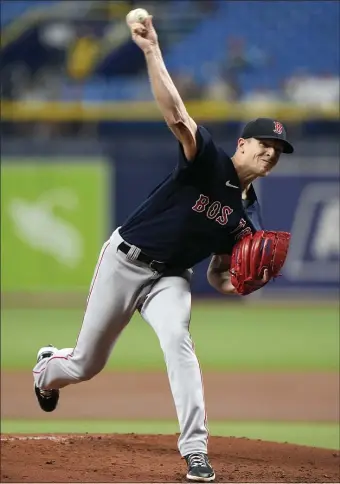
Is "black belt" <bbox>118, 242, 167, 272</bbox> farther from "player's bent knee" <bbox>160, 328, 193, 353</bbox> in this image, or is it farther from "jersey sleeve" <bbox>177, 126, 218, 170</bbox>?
"jersey sleeve" <bbox>177, 126, 218, 170</bbox>

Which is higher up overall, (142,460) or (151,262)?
(151,262)

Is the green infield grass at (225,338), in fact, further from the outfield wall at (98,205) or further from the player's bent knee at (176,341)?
the player's bent knee at (176,341)

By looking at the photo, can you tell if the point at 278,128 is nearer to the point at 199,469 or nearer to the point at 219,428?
the point at 199,469

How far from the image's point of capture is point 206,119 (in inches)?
593

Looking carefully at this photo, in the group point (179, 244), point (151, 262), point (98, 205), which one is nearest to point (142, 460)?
point (151, 262)

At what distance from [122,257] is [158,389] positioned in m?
3.53

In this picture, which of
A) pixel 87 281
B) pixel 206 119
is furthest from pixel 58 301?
pixel 206 119

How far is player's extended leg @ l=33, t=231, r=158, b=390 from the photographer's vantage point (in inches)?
185

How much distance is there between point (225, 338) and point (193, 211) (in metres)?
6.72

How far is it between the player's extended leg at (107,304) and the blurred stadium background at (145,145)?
462 cm

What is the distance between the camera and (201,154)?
4.38m

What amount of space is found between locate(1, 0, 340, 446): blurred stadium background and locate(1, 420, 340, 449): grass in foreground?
8.91 ft

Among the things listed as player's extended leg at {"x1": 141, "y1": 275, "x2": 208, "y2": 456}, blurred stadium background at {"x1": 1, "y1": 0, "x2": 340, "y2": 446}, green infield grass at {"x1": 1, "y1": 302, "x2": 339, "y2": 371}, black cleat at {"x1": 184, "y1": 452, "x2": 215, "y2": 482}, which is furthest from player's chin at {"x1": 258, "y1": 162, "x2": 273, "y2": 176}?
blurred stadium background at {"x1": 1, "y1": 0, "x2": 340, "y2": 446}

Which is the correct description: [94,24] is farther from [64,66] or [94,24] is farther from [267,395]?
[267,395]
